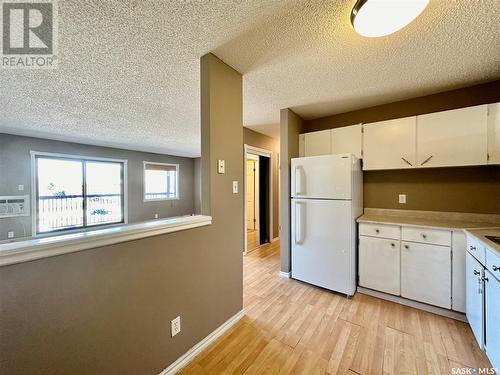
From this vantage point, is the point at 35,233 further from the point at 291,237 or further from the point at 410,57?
the point at 410,57

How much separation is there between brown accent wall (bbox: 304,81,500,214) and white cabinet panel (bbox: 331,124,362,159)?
343 mm

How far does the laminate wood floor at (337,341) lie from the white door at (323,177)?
47.4 inches

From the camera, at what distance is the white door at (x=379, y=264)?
2.14 meters

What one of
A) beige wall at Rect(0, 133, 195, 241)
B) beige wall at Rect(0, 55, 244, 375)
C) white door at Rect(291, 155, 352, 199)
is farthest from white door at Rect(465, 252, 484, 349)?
beige wall at Rect(0, 133, 195, 241)

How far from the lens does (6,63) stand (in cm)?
168

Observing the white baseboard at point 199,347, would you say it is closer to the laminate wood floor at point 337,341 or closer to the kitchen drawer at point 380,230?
the laminate wood floor at point 337,341

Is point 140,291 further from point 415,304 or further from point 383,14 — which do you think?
point 415,304

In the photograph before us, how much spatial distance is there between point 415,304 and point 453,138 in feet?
5.77

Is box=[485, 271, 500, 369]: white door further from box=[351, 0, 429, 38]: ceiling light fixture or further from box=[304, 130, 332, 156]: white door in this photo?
box=[304, 130, 332, 156]: white door

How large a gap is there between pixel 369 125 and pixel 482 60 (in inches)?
38.4

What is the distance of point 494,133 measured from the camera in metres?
1.89

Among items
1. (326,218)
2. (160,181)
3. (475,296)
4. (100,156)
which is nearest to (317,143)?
(326,218)

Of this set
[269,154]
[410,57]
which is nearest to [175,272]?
[410,57]

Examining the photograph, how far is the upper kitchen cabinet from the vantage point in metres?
1.87
